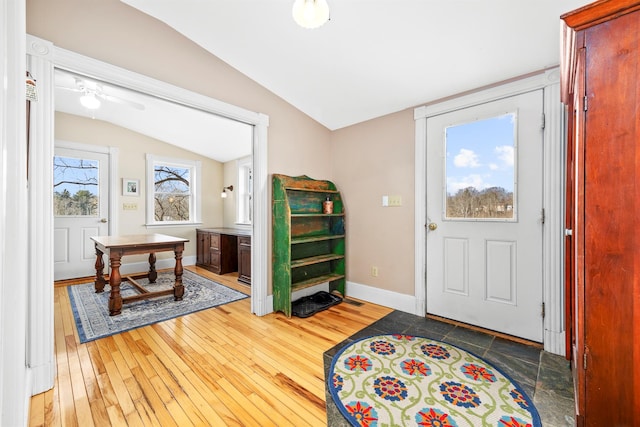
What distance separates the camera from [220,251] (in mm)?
4566

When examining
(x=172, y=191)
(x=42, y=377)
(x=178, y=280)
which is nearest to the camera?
(x=42, y=377)

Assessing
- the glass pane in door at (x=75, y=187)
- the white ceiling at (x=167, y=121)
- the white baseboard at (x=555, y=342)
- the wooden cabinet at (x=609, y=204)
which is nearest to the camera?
the wooden cabinet at (x=609, y=204)

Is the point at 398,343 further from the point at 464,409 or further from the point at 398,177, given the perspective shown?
the point at 398,177

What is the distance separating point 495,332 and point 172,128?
5.13 meters

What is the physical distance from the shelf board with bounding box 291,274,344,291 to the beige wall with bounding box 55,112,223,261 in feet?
10.8

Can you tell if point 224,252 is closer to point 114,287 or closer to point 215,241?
point 215,241

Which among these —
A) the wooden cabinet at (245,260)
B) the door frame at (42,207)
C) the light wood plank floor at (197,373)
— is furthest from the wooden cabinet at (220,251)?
the door frame at (42,207)

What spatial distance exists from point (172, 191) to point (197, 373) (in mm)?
4343

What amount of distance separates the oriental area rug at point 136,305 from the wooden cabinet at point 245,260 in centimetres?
32

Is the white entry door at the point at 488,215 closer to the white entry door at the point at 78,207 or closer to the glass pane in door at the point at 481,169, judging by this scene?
the glass pane in door at the point at 481,169

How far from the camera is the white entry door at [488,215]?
2166mm

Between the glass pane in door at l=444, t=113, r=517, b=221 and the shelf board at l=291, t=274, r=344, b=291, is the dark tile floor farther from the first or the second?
the glass pane in door at l=444, t=113, r=517, b=221

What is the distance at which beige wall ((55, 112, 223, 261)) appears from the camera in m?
4.20

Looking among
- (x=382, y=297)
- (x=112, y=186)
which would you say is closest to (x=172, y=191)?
(x=112, y=186)
